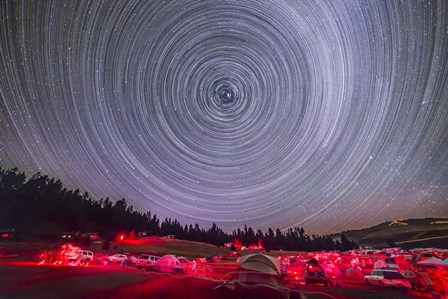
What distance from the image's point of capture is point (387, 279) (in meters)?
11.2

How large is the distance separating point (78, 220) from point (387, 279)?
33.3 meters

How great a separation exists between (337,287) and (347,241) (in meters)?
8.98

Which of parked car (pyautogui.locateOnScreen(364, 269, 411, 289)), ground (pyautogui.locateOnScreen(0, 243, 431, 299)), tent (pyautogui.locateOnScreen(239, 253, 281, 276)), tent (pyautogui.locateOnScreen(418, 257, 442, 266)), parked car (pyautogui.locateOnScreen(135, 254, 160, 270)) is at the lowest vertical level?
ground (pyautogui.locateOnScreen(0, 243, 431, 299))

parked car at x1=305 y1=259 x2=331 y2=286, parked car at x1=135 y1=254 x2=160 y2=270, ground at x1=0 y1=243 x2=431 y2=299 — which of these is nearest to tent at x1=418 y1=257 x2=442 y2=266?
ground at x1=0 y1=243 x2=431 y2=299

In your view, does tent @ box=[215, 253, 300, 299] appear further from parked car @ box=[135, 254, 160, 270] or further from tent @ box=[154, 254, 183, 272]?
parked car @ box=[135, 254, 160, 270]

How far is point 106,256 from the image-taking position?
850 inches

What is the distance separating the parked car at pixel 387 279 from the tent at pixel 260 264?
4.23 meters

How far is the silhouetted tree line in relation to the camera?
822 inches

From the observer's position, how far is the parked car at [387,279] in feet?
35.6

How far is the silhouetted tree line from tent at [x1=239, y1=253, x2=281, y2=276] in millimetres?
8258

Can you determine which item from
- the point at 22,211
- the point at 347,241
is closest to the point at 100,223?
the point at 22,211

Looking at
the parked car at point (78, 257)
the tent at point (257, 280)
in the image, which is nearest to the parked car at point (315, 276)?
the tent at point (257, 280)

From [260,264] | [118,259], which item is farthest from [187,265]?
[260,264]

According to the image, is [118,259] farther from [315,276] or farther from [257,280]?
[315,276]
